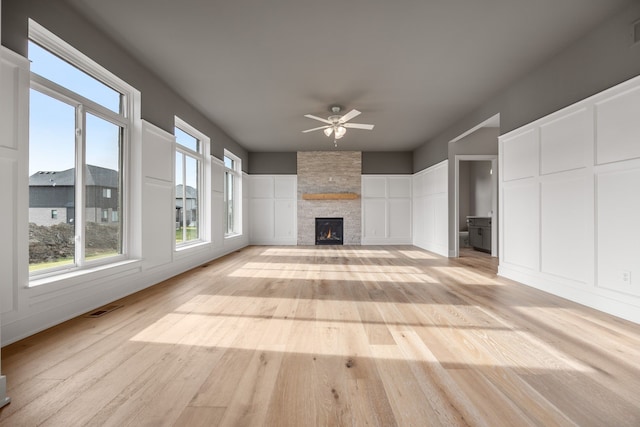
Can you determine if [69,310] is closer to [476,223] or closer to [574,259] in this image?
[574,259]

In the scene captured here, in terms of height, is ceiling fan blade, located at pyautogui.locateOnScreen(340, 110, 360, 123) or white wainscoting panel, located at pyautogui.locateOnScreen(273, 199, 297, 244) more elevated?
ceiling fan blade, located at pyautogui.locateOnScreen(340, 110, 360, 123)

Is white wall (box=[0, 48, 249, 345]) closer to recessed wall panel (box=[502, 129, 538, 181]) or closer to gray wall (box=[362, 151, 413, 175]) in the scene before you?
recessed wall panel (box=[502, 129, 538, 181])

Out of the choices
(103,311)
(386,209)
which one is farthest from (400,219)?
(103,311)

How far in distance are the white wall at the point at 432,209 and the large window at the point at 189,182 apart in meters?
5.09

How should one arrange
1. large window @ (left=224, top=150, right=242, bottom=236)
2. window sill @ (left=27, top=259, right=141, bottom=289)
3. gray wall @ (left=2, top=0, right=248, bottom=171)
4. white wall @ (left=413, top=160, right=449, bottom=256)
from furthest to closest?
large window @ (left=224, top=150, right=242, bottom=236), white wall @ (left=413, top=160, right=449, bottom=256), window sill @ (left=27, top=259, right=141, bottom=289), gray wall @ (left=2, top=0, right=248, bottom=171)

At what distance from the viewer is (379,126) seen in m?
7.08

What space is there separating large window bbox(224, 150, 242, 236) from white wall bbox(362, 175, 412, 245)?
360 cm

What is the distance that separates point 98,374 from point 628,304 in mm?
4064

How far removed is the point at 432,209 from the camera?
823cm

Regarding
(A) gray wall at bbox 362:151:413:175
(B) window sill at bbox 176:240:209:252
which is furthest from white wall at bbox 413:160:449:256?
(B) window sill at bbox 176:240:209:252

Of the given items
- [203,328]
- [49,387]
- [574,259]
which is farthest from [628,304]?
[49,387]

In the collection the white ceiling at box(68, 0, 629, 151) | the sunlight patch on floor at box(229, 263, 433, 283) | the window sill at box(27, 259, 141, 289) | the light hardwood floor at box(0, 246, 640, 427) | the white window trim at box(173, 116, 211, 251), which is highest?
the white ceiling at box(68, 0, 629, 151)

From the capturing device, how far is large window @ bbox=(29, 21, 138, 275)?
274 cm

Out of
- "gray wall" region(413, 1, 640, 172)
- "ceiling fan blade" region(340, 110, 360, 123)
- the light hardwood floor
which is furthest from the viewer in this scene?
"ceiling fan blade" region(340, 110, 360, 123)
